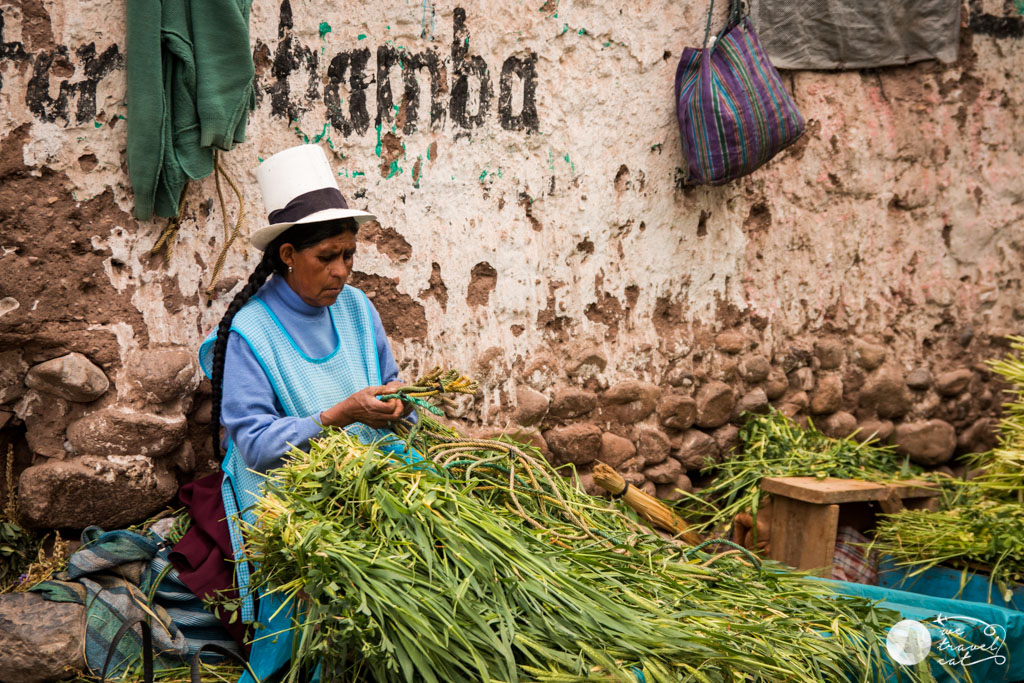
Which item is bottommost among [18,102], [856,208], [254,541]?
[254,541]

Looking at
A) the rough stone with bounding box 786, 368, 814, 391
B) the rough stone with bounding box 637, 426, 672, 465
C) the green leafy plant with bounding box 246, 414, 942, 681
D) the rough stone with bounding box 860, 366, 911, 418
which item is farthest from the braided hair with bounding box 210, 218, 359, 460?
the rough stone with bounding box 860, 366, 911, 418

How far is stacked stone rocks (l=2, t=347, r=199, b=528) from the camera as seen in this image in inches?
108

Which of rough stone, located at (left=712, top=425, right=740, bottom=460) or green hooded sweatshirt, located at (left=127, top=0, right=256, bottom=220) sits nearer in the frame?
green hooded sweatshirt, located at (left=127, top=0, right=256, bottom=220)

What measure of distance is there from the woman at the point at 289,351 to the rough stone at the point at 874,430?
2523 mm

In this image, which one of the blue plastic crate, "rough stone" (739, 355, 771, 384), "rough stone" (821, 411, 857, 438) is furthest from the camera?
"rough stone" (821, 411, 857, 438)

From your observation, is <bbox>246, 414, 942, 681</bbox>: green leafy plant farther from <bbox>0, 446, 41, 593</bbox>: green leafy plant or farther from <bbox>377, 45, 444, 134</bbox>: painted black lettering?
<bbox>377, 45, 444, 134</bbox>: painted black lettering

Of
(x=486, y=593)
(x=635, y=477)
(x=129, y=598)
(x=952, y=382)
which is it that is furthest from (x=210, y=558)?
(x=952, y=382)

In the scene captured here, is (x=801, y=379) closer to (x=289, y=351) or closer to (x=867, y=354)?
(x=867, y=354)

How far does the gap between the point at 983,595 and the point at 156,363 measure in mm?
2920

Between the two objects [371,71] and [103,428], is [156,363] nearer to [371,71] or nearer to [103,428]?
[103,428]

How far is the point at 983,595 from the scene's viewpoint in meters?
3.14

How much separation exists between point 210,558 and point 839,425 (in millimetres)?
2886

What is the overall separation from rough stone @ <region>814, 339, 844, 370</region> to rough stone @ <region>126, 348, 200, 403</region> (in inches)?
109

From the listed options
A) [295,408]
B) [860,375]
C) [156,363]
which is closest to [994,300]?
[860,375]
